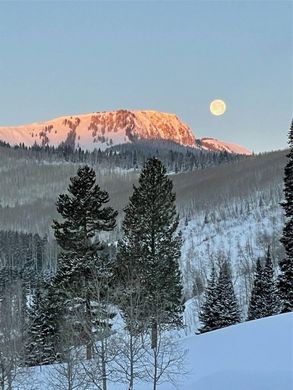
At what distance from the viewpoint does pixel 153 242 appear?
30.5 metres

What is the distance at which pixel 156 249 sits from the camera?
3055cm

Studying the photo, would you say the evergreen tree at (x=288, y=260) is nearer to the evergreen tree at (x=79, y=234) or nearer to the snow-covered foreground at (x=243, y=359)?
Result: the snow-covered foreground at (x=243, y=359)

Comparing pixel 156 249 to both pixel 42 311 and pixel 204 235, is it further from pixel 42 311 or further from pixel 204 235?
pixel 204 235

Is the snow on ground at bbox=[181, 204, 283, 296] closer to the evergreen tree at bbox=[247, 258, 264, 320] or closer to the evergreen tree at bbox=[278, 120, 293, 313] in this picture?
the evergreen tree at bbox=[247, 258, 264, 320]

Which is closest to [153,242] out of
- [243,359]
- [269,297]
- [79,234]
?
[79,234]

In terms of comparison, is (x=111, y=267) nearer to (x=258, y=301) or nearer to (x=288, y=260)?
(x=288, y=260)

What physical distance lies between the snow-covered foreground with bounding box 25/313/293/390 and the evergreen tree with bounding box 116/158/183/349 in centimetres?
597

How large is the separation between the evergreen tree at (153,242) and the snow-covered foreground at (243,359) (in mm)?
5973

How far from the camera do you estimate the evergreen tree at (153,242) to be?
97.3ft

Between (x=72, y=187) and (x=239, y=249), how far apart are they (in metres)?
112

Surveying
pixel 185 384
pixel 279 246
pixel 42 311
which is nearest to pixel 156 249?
pixel 185 384

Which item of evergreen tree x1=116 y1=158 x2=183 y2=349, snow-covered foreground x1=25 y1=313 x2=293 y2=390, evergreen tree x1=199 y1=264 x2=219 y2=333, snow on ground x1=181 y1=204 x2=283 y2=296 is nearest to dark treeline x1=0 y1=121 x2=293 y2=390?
evergreen tree x1=116 y1=158 x2=183 y2=349

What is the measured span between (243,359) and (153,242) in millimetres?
12778

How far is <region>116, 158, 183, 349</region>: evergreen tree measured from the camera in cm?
2967
